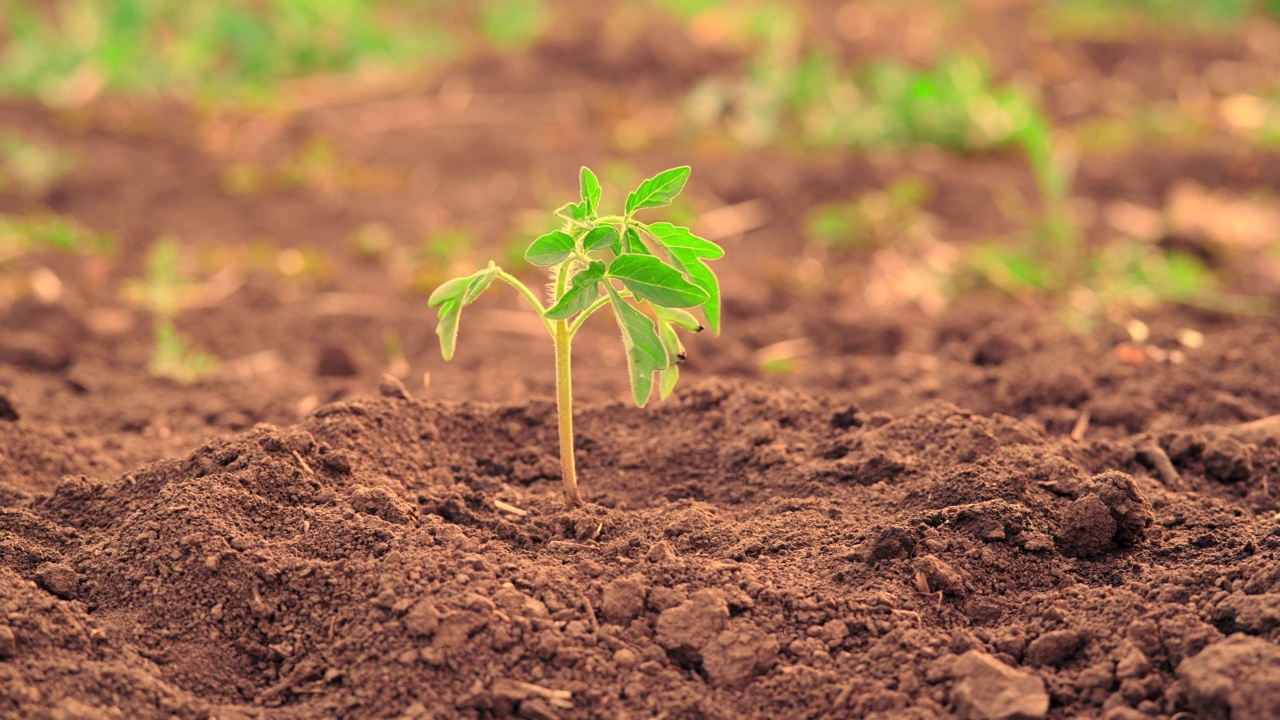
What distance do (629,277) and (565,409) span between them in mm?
407

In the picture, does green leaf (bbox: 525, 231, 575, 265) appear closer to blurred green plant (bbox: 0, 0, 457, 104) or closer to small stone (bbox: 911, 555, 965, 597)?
small stone (bbox: 911, 555, 965, 597)

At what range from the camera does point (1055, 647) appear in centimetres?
217

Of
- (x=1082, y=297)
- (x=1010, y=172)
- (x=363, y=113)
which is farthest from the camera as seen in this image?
(x=363, y=113)

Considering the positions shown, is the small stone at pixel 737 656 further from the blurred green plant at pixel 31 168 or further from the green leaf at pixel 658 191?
the blurred green plant at pixel 31 168

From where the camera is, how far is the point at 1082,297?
450 centimetres

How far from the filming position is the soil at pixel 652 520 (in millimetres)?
2137

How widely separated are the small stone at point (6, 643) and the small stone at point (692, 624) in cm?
113

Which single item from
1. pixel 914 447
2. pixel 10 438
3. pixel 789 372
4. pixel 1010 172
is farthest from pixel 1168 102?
pixel 10 438

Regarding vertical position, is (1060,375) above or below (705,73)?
below

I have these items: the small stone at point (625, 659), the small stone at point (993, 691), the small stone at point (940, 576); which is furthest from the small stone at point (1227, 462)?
the small stone at point (625, 659)

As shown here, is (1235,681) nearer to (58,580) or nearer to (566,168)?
(58,580)

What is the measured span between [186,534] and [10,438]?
0.99 meters

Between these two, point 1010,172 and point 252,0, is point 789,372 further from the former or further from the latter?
point 252,0

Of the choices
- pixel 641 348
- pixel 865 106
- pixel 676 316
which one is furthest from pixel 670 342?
pixel 865 106
